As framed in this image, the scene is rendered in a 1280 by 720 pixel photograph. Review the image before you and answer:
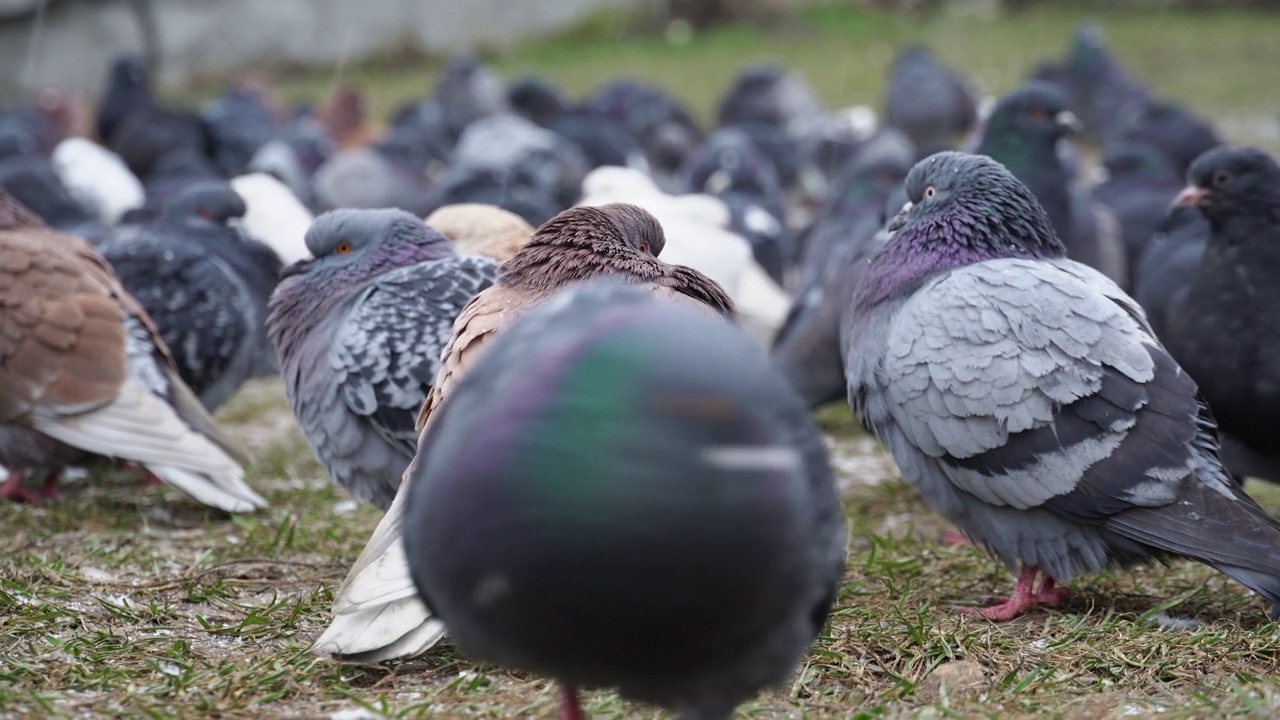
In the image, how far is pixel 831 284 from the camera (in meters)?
6.23

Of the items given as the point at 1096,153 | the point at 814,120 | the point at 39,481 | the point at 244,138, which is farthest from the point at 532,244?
the point at 1096,153

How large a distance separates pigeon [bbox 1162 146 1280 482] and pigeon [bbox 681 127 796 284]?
3677 mm

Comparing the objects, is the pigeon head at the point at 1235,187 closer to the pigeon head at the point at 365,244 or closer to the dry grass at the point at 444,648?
the dry grass at the point at 444,648

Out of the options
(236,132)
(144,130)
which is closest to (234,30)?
(236,132)

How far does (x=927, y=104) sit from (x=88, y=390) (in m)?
10.7

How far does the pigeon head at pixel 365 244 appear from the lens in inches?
177

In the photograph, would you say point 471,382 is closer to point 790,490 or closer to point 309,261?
point 790,490

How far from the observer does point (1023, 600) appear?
3.89 meters

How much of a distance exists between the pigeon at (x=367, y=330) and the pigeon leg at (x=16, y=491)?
1396mm

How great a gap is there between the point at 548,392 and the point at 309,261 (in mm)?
2736

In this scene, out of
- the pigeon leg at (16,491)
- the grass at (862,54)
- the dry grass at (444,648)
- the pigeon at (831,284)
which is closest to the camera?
the dry grass at (444,648)

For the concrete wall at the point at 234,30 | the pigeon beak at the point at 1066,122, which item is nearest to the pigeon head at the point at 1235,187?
the pigeon beak at the point at 1066,122

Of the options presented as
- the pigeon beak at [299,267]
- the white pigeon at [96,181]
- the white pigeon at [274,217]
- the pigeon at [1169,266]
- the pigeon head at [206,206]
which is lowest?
the white pigeon at [96,181]

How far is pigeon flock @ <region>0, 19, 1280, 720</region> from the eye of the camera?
6.79 ft
